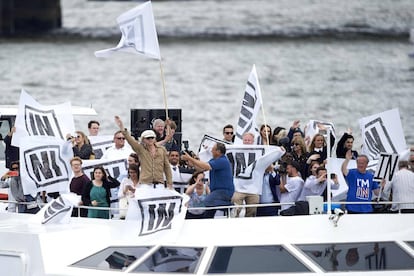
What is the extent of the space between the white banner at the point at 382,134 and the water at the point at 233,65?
66.9ft

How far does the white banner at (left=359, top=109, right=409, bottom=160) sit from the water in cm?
2038

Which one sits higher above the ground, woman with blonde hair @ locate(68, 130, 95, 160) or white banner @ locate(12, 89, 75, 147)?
white banner @ locate(12, 89, 75, 147)

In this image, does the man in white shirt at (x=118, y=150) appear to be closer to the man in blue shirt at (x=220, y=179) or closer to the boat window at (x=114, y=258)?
the man in blue shirt at (x=220, y=179)

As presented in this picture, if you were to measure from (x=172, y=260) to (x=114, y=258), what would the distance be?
2.47 ft

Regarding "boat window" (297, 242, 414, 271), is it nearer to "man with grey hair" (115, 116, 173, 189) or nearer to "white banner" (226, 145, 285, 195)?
"white banner" (226, 145, 285, 195)

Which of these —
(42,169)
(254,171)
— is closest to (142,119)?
(42,169)

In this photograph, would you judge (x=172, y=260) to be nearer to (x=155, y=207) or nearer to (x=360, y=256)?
(x=155, y=207)

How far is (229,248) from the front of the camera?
17.9 meters

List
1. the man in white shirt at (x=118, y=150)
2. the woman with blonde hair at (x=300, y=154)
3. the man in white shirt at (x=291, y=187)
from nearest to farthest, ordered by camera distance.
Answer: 1. the man in white shirt at (x=291, y=187)
2. the woman with blonde hair at (x=300, y=154)
3. the man in white shirt at (x=118, y=150)

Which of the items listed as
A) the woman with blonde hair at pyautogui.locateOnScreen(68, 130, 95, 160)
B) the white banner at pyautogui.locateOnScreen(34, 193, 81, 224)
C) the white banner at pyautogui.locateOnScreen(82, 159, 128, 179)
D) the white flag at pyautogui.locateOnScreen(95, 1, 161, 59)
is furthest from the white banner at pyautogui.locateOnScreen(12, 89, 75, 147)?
the white banner at pyautogui.locateOnScreen(34, 193, 81, 224)

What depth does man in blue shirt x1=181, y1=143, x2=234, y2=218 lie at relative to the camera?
19.1 metres

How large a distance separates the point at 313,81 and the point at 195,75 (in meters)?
9.63

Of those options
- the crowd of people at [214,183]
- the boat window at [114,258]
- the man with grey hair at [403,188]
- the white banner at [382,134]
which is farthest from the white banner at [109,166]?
the white banner at [382,134]

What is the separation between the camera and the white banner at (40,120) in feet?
69.2
